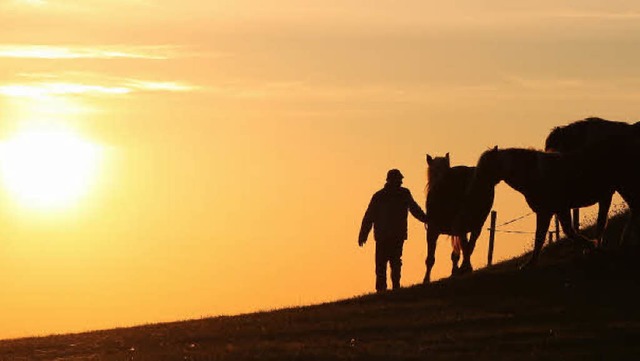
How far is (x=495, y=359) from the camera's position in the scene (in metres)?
18.9

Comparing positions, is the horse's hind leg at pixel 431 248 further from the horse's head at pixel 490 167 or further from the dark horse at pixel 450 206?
the horse's head at pixel 490 167

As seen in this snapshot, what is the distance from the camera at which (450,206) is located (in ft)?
94.5

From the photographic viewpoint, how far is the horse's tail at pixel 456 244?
28.8 m

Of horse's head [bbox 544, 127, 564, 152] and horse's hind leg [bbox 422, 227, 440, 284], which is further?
horse's hind leg [bbox 422, 227, 440, 284]

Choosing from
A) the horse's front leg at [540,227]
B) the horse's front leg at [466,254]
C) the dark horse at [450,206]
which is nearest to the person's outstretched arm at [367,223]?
the dark horse at [450,206]

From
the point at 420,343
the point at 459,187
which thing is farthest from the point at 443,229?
the point at 420,343

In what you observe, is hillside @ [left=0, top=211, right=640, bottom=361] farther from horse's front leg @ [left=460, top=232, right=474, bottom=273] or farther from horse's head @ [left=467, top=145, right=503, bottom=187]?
horse's head @ [left=467, top=145, right=503, bottom=187]

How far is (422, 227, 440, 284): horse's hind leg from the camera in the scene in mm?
29156

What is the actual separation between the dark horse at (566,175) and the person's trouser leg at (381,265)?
10.6ft

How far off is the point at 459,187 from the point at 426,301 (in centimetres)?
454

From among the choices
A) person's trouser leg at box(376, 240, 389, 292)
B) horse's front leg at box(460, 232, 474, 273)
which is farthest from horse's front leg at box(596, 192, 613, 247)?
person's trouser leg at box(376, 240, 389, 292)

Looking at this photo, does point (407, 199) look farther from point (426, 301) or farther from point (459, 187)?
point (426, 301)

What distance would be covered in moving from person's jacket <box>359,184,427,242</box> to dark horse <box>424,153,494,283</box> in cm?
43

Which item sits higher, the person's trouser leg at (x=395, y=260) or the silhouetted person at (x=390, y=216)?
the silhouetted person at (x=390, y=216)
